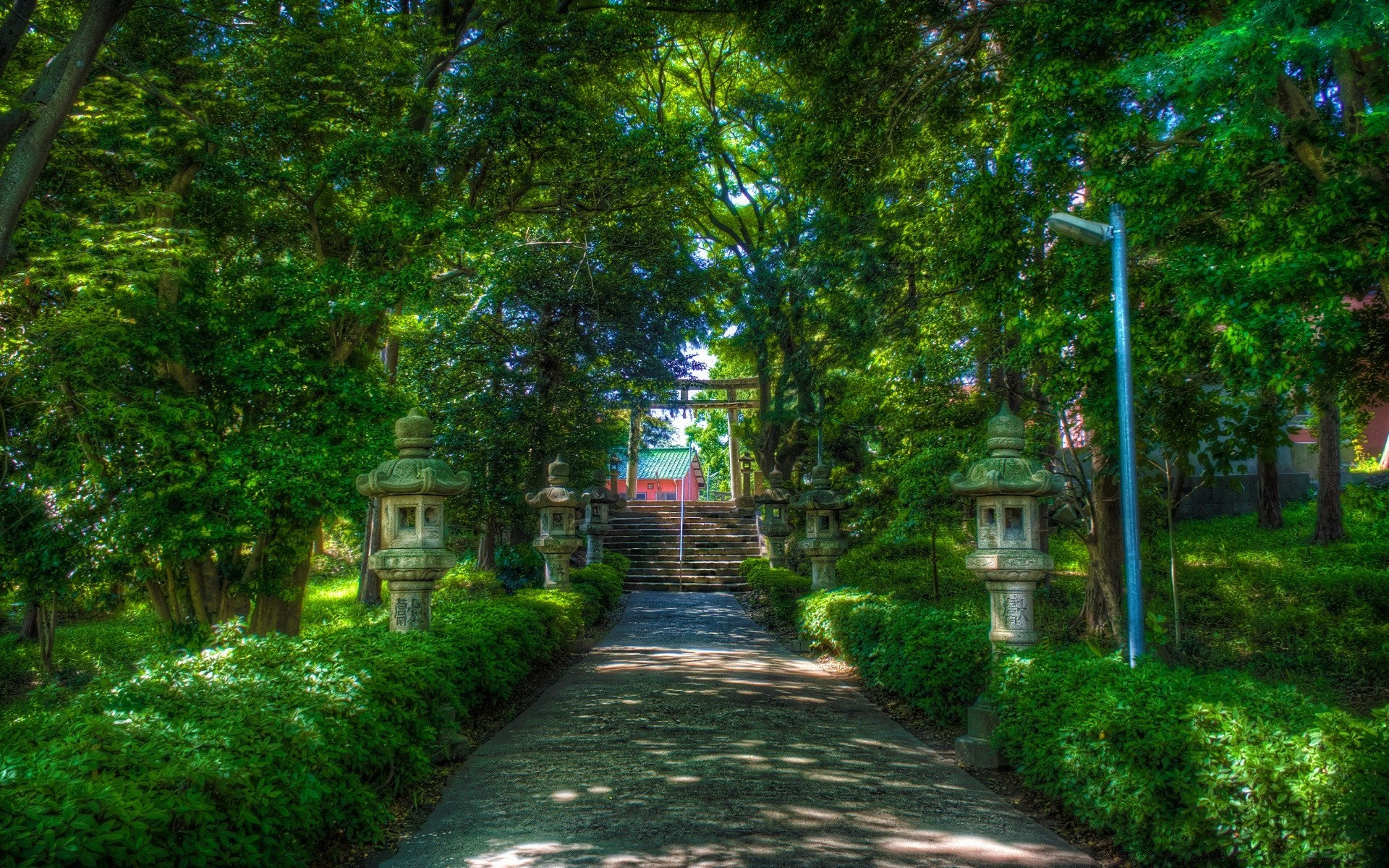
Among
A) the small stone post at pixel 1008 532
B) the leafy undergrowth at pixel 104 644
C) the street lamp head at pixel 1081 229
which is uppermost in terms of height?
the street lamp head at pixel 1081 229

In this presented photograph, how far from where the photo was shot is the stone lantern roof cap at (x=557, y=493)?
12.7m

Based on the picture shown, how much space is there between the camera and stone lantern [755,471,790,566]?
19.4 meters

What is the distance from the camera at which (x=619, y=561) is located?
68.7ft

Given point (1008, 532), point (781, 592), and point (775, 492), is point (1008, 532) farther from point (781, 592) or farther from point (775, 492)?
point (775, 492)

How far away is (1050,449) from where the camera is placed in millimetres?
11148

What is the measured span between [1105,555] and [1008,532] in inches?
165

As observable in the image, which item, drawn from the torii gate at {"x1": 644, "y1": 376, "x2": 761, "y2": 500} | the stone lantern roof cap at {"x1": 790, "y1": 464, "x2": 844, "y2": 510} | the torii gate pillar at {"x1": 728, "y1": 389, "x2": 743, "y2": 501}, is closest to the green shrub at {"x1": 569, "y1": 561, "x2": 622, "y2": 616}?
the stone lantern roof cap at {"x1": 790, "y1": 464, "x2": 844, "y2": 510}

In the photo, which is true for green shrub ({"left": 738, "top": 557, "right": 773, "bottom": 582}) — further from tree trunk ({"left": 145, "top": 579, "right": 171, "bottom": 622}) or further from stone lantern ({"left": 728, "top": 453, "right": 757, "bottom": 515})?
tree trunk ({"left": 145, "top": 579, "right": 171, "bottom": 622})

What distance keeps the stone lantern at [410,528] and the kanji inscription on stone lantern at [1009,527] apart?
13.9 ft

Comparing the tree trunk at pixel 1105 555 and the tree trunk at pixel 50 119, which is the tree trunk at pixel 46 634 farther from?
the tree trunk at pixel 1105 555

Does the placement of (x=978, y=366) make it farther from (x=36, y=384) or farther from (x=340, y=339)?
(x=36, y=384)

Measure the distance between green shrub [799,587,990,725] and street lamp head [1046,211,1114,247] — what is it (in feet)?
10.6

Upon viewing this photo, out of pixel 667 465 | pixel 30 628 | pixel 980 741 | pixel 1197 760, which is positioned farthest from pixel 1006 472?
pixel 667 465

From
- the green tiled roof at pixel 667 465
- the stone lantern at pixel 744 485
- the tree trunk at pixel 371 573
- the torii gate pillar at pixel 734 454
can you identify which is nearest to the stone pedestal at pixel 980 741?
the tree trunk at pixel 371 573
